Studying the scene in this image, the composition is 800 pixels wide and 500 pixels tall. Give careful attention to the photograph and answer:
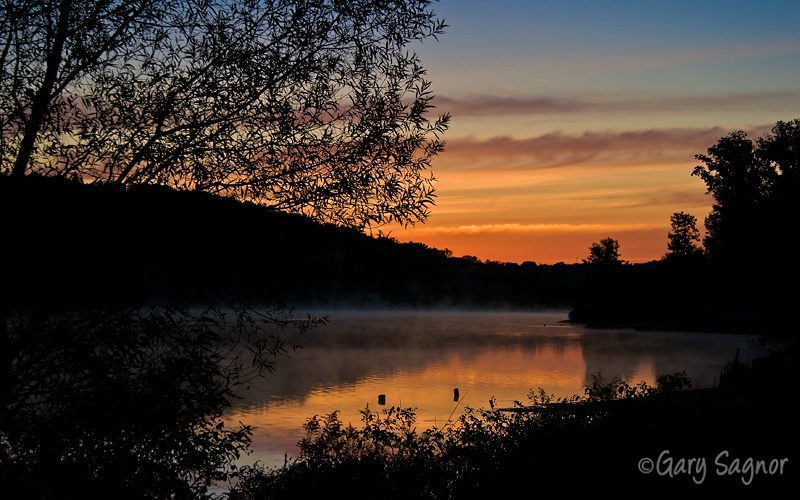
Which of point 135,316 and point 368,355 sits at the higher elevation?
point 135,316

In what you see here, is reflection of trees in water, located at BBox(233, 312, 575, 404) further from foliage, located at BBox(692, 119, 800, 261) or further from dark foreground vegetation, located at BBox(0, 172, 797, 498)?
dark foreground vegetation, located at BBox(0, 172, 797, 498)

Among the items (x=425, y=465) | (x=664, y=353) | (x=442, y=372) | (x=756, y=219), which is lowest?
(x=442, y=372)

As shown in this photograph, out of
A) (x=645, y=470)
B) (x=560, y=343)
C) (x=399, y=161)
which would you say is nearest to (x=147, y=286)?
(x=399, y=161)

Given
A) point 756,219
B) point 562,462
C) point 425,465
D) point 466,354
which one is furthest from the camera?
point 466,354

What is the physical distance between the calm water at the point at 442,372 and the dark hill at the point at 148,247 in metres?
20.3

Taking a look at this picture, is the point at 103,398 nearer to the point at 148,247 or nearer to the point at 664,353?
the point at 148,247

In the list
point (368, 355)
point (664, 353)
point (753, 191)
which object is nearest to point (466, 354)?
point (368, 355)

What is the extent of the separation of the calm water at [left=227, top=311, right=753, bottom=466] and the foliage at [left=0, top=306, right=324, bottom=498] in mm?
19976

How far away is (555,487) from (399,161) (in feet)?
21.5

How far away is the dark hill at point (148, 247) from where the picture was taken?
313 inches

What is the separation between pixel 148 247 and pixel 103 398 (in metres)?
1.69

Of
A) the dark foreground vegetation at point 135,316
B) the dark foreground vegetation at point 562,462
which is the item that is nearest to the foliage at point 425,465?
the dark foreground vegetation at point 562,462

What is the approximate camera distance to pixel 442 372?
6575 centimetres

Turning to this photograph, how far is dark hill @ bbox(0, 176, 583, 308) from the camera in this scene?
26.1 feet
